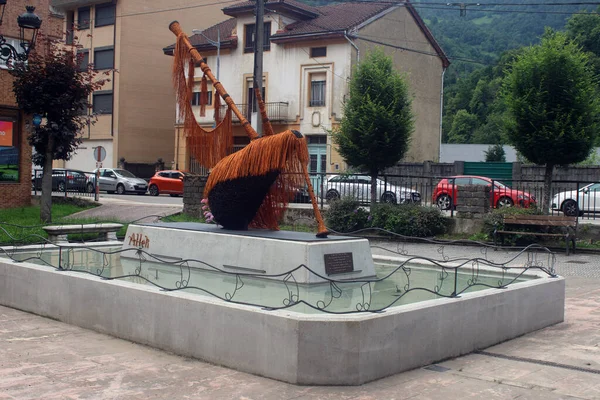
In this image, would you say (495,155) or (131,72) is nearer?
(495,155)

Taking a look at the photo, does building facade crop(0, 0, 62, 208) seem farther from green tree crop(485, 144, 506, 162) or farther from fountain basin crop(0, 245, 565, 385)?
green tree crop(485, 144, 506, 162)

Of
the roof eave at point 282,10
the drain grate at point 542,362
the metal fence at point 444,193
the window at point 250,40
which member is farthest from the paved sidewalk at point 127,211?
the window at point 250,40

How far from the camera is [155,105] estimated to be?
4759 cm

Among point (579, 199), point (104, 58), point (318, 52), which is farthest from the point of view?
point (104, 58)

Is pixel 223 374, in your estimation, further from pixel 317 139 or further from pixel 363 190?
pixel 317 139

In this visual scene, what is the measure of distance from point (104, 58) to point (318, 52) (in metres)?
16.3

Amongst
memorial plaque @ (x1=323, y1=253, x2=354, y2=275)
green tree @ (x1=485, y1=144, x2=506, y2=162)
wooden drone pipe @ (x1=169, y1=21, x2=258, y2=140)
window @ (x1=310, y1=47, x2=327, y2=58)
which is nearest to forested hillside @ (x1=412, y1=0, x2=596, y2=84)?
green tree @ (x1=485, y1=144, x2=506, y2=162)

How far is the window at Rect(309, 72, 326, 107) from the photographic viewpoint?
38.4 meters

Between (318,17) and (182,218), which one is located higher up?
(318,17)

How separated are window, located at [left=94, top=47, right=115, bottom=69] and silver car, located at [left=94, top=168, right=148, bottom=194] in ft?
28.3

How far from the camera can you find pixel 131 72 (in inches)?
1817

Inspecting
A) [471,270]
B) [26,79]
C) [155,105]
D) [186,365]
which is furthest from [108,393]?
[155,105]

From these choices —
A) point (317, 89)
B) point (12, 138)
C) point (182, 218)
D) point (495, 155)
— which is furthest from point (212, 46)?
point (182, 218)

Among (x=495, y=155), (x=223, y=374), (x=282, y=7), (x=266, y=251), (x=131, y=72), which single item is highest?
(x=282, y=7)
